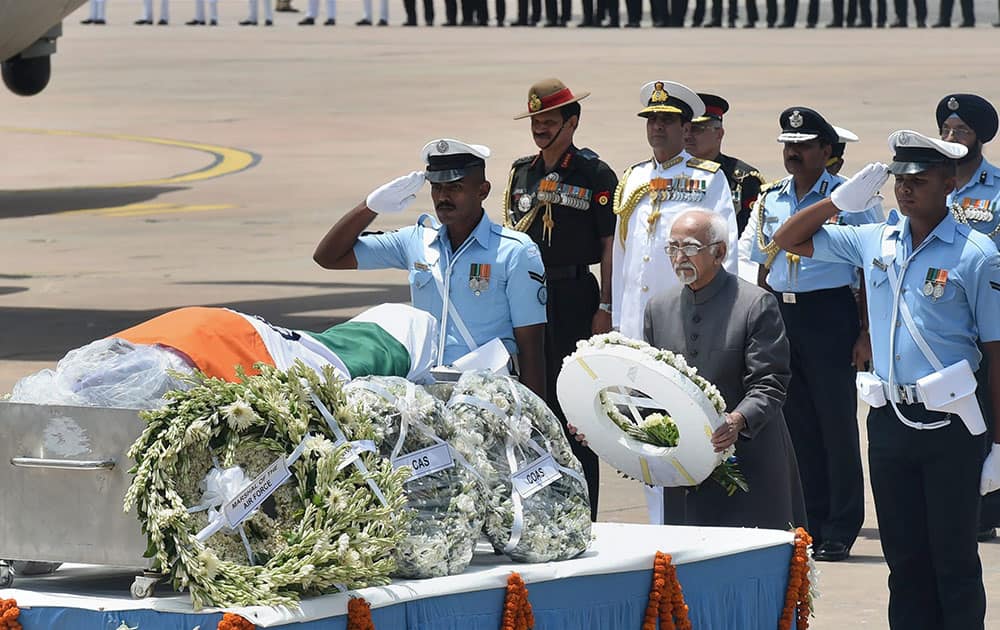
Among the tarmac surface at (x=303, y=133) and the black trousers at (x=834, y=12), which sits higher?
the black trousers at (x=834, y=12)

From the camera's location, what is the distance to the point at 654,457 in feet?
23.0

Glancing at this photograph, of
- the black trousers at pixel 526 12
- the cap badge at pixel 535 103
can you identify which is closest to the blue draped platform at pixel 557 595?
the cap badge at pixel 535 103

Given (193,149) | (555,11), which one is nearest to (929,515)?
(193,149)

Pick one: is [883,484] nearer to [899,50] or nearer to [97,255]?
[97,255]

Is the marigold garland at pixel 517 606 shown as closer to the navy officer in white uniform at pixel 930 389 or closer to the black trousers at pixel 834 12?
the navy officer in white uniform at pixel 930 389

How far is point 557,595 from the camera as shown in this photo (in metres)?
5.95

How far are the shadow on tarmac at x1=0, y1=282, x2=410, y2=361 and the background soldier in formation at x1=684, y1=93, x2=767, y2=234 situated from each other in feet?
19.5

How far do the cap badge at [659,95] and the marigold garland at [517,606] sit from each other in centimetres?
397

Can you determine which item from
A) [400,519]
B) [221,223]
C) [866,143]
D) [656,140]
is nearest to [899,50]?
[866,143]

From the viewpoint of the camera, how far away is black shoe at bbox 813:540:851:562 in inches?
369

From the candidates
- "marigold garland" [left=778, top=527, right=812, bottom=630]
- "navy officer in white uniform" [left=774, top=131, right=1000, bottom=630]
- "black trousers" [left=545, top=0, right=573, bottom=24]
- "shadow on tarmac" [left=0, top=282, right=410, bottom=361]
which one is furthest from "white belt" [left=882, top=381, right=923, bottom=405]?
"black trousers" [left=545, top=0, right=573, bottom=24]

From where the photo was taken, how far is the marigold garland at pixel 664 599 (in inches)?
241

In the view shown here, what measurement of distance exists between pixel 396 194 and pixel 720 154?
9.70ft

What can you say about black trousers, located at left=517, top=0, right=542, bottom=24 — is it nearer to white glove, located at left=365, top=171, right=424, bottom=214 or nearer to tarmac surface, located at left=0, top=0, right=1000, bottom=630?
tarmac surface, located at left=0, top=0, right=1000, bottom=630
